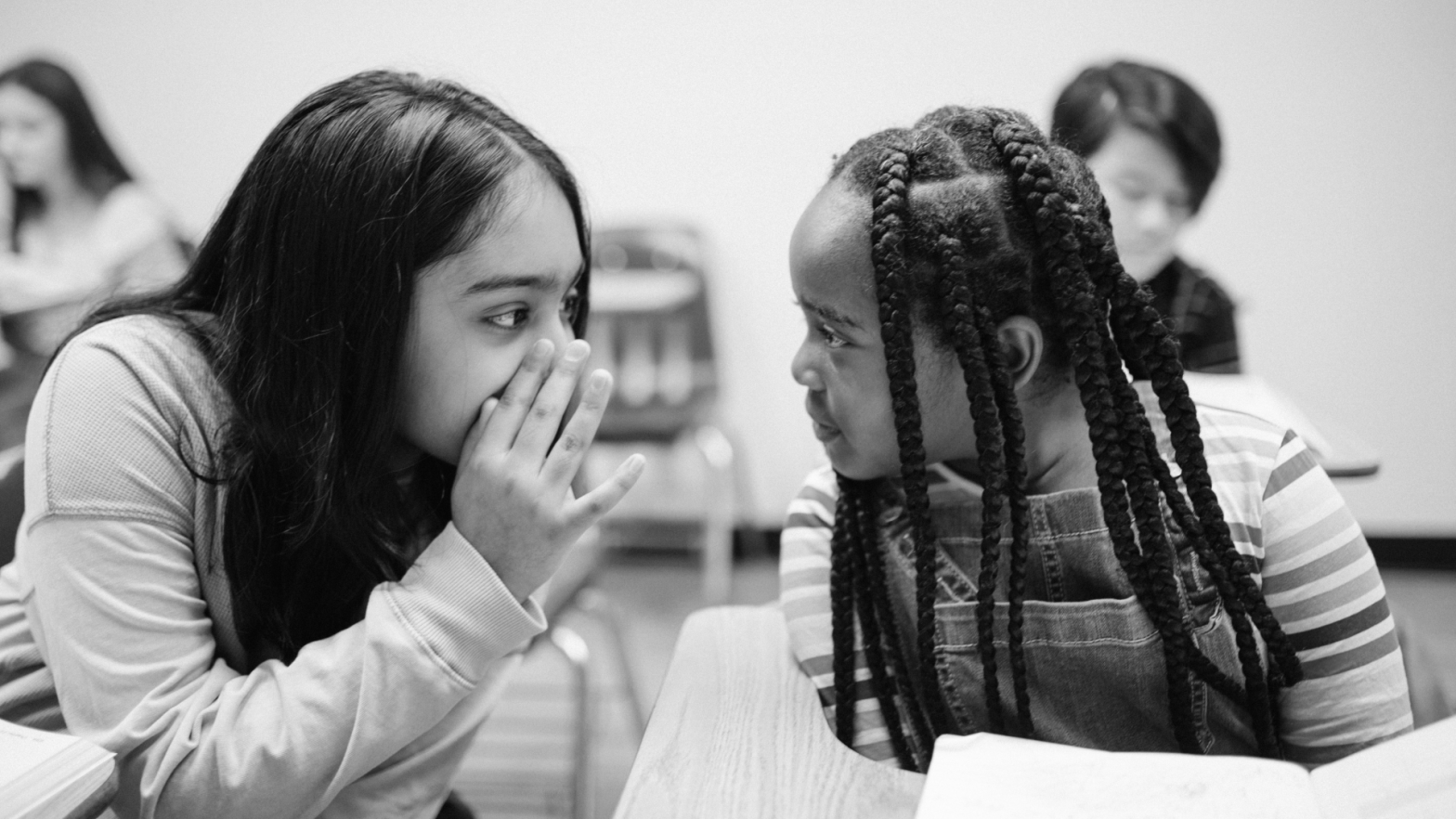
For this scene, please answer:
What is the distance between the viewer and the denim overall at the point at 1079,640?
774 millimetres

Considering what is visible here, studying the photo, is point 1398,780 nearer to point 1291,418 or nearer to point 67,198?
point 1291,418

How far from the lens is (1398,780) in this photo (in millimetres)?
560

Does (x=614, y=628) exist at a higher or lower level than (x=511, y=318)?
lower

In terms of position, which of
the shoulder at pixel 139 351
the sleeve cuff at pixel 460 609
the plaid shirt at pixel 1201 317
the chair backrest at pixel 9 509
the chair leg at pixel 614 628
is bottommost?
the chair leg at pixel 614 628

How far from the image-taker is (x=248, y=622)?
35.0 inches

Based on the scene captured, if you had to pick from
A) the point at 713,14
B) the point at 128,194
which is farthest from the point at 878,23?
the point at 128,194

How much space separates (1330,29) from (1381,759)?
2775 millimetres

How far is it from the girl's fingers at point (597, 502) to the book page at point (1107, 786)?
0.35 m

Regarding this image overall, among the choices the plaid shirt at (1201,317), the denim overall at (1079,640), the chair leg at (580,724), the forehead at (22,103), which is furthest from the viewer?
the forehead at (22,103)

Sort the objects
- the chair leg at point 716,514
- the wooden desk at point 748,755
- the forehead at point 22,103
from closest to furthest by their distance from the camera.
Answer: the wooden desk at point 748,755
the chair leg at point 716,514
the forehead at point 22,103

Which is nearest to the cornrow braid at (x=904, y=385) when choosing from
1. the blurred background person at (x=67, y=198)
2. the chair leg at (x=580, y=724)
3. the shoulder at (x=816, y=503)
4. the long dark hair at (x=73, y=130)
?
the shoulder at (x=816, y=503)

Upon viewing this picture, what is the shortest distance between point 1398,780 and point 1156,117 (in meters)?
1.57

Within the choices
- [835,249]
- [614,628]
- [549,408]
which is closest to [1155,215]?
[614,628]

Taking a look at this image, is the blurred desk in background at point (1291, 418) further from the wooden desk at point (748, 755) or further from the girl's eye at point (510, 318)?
the girl's eye at point (510, 318)
